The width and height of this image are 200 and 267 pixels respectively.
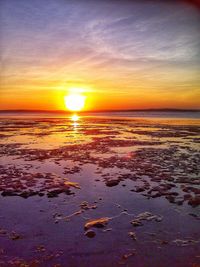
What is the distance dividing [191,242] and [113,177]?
4.31 metres

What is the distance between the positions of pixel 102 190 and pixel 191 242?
325 cm

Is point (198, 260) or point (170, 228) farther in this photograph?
point (170, 228)

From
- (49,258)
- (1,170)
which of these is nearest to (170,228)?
(49,258)

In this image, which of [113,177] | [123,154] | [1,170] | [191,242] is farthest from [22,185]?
[123,154]

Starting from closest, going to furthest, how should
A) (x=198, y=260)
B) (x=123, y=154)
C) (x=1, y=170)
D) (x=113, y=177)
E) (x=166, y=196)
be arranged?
(x=198, y=260)
(x=166, y=196)
(x=113, y=177)
(x=1, y=170)
(x=123, y=154)

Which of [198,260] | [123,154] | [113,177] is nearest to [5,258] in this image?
[198,260]

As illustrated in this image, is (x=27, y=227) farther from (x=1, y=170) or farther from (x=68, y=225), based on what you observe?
(x=1, y=170)

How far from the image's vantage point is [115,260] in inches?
160

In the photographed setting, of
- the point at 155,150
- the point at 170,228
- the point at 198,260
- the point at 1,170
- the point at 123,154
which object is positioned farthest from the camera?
the point at 155,150

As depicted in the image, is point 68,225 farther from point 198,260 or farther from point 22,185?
point 22,185

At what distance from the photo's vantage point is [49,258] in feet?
13.4

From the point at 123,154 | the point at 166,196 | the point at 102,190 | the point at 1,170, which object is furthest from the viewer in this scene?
→ the point at 123,154

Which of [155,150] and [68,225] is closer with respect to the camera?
[68,225]

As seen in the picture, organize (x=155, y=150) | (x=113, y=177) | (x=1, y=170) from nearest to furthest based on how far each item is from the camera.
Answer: (x=113, y=177), (x=1, y=170), (x=155, y=150)
